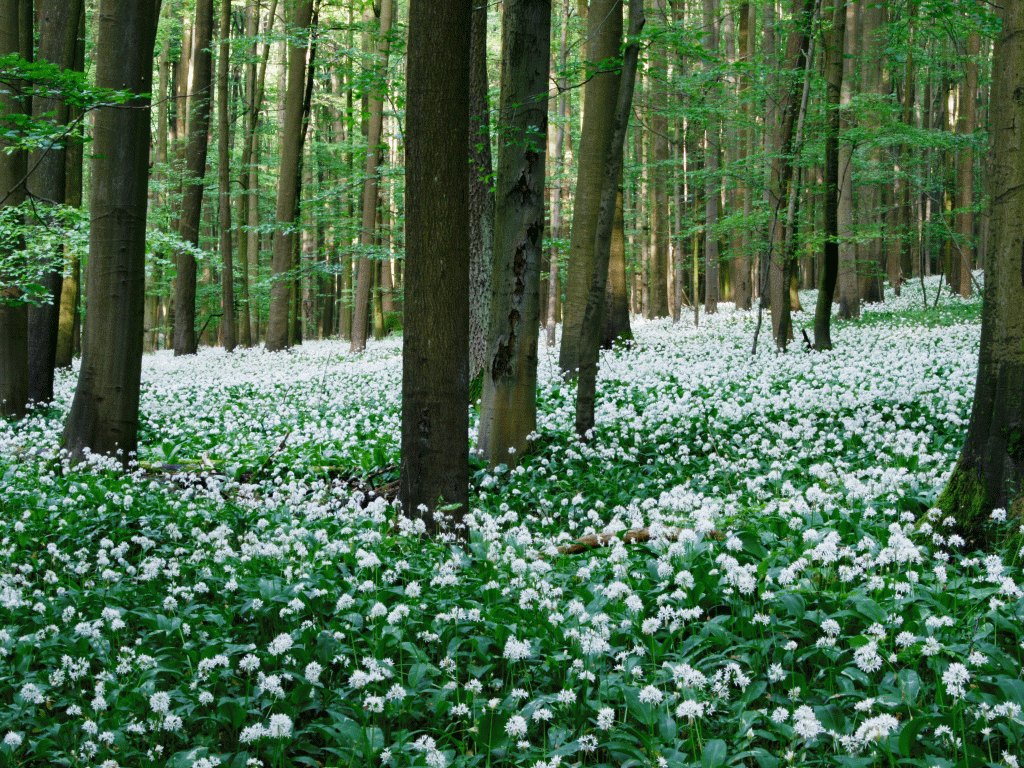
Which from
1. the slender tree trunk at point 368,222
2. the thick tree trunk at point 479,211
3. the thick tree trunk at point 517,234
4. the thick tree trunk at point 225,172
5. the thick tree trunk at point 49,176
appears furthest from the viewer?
the thick tree trunk at point 225,172

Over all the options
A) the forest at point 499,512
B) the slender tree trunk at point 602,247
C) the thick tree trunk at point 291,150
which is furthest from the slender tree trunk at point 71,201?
the slender tree trunk at point 602,247

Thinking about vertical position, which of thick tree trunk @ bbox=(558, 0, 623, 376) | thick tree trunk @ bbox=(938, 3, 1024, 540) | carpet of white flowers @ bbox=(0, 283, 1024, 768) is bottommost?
carpet of white flowers @ bbox=(0, 283, 1024, 768)

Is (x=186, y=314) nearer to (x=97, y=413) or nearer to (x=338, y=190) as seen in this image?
(x=338, y=190)

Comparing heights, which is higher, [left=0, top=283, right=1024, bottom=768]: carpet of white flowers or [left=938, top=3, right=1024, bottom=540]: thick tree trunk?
[left=938, top=3, right=1024, bottom=540]: thick tree trunk

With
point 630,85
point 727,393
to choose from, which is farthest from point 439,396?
point 727,393

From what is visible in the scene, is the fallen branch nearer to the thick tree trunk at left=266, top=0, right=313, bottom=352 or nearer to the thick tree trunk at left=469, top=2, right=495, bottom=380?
the thick tree trunk at left=469, top=2, right=495, bottom=380

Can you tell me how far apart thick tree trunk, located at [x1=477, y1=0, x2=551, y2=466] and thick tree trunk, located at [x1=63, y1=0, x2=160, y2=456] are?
412 cm

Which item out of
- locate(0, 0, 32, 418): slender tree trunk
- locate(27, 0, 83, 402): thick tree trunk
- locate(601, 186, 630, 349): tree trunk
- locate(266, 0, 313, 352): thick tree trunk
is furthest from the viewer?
locate(266, 0, 313, 352): thick tree trunk

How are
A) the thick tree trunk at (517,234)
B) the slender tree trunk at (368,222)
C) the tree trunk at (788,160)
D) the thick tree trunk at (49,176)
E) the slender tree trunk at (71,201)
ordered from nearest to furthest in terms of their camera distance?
the thick tree trunk at (517,234), the thick tree trunk at (49,176), the tree trunk at (788,160), the slender tree trunk at (71,201), the slender tree trunk at (368,222)

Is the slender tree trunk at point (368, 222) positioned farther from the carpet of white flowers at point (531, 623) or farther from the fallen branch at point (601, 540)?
the fallen branch at point (601, 540)

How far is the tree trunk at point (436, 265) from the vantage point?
235 inches

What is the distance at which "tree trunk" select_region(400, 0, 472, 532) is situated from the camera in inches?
235

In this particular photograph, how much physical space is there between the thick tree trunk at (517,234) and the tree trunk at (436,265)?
2.35m

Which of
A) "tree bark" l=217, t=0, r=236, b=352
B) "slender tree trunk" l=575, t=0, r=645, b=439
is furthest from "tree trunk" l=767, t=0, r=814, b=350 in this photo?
"tree bark" l=217, t=0, r=236, b=352
